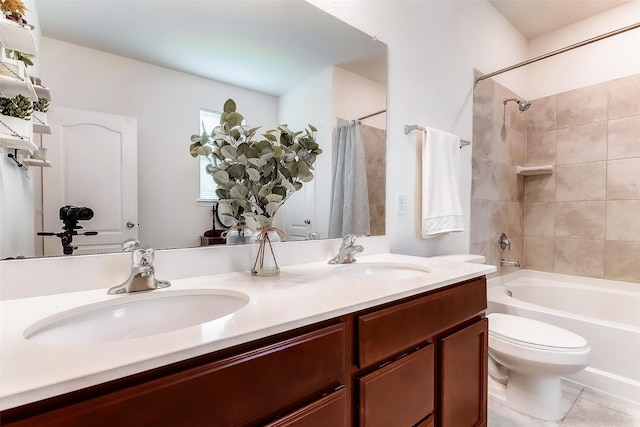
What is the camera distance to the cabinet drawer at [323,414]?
2.03ft

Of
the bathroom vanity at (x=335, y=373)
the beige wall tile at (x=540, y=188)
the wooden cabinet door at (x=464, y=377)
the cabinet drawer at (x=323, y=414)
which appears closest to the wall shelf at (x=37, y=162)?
the bathroom vanity at (x=335, y=373)

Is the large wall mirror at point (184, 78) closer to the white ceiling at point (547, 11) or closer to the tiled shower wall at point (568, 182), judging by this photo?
the tiled shower wall at point (568, 182)

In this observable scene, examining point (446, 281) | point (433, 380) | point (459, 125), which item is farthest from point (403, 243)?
point (459, 125)

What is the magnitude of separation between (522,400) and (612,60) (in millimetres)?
2540

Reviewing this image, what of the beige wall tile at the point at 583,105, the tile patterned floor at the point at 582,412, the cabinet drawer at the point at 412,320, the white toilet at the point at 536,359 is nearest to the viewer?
the cabinet drawer at the point at 412,320

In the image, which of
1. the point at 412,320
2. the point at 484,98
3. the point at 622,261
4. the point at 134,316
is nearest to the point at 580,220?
the point at 622,261

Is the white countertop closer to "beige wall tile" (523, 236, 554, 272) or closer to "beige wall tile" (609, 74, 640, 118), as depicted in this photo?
"beige wall tile" (523, 236, 554, 272)

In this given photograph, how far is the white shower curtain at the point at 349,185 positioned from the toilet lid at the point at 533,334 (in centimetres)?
87

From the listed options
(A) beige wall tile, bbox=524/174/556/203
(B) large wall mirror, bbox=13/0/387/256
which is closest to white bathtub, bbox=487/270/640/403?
(A) beige wall tile, bbox=524/174/556/203

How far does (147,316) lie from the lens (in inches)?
30.9

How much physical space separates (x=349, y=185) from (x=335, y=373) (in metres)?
0.92

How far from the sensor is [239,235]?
1.10m

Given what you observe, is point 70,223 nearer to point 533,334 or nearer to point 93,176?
point 93,176

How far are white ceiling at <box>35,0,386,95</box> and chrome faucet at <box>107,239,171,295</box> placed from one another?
0.59m
